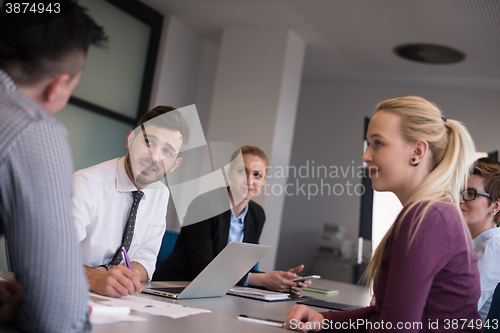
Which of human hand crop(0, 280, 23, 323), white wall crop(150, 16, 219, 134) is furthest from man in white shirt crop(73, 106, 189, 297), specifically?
white wall crop(150, 16, 219, 134)

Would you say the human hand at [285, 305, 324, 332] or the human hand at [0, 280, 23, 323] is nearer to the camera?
the human hand at [0, 280, 23, 323]

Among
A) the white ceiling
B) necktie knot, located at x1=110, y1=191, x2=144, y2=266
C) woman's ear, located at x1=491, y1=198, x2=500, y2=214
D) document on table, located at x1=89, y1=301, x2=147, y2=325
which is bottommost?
document on table, located at x1=89, y1=301, x2=147, y2=325

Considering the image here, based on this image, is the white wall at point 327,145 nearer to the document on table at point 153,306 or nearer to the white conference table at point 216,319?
the white conference table at point 216,319

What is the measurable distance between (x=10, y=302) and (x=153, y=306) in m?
0.45

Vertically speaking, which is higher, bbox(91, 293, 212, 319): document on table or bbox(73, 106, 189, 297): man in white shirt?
bbox(73, 106, 189, 297): man in white shirt

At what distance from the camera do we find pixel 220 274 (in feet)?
4.79

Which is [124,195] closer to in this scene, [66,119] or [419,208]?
[419,208]

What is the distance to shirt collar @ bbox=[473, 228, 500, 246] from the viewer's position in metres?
1.89

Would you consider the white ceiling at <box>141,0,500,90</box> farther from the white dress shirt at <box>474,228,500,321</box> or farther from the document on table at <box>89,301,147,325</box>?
the document on table at <box>89,301,147,325</box>

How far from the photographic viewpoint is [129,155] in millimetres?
1806

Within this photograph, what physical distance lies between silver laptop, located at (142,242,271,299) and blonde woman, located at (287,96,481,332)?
298mm

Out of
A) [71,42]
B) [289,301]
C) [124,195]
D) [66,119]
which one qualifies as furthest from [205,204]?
[66,119]

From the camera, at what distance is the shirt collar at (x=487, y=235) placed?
1.89 meters

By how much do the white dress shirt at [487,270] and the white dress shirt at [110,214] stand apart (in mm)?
1313
